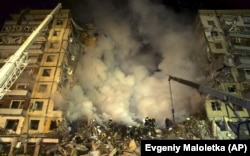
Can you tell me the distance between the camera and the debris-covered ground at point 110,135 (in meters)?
28.2

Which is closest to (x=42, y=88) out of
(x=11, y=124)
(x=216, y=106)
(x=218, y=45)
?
(x=11, y=124)

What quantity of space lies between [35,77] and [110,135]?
13866 millimetres

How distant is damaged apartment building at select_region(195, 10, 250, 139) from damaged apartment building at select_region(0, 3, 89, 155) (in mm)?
20321

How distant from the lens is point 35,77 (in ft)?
122

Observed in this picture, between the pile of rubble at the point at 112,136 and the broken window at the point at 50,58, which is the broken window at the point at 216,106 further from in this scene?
the broken window at the point at 50,58

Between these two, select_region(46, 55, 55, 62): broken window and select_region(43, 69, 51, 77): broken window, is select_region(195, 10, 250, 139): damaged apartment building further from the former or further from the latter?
select_region(46, 55, 55, 62): broken window

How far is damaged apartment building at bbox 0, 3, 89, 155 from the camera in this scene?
98.5 feet

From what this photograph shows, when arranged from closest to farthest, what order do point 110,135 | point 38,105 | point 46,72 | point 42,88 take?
point 110,135 → point 38,105 → point 42,88 → point 46,72

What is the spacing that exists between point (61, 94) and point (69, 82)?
4.12 m

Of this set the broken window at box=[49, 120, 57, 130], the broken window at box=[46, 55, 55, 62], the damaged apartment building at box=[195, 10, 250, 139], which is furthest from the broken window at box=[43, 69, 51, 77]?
the damaged apartment building at box=[195, 10, 250, 139]

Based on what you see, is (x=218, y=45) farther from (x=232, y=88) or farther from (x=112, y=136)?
(x=112, y=136)

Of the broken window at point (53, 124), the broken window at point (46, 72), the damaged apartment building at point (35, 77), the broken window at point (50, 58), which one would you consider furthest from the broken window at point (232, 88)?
the broken window at point (50, 58)

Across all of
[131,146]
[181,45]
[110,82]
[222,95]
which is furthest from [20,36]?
[222,95]

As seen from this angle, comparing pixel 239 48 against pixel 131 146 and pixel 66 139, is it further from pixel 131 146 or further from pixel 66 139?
pixel 66 139
